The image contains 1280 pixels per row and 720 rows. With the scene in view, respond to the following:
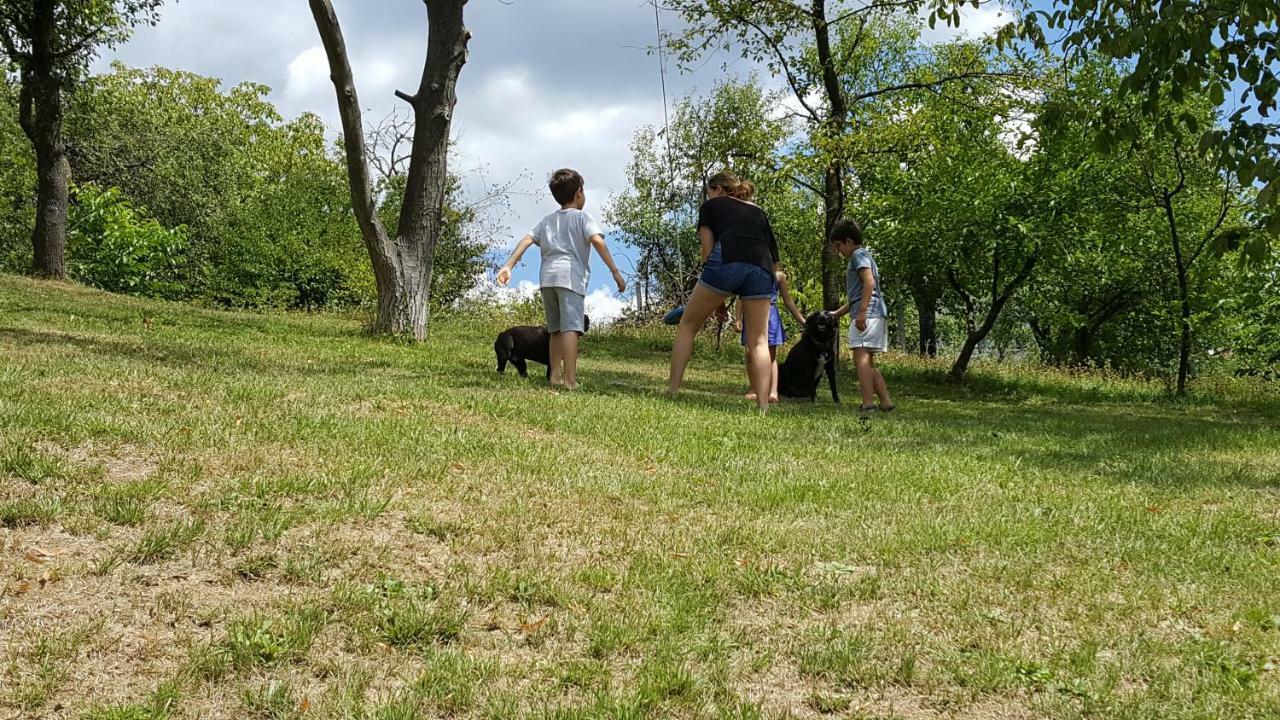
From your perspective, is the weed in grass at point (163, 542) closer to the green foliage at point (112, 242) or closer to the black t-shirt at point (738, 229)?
the black t-shirt at point (738, 229)

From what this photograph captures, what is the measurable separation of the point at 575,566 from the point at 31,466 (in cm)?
261

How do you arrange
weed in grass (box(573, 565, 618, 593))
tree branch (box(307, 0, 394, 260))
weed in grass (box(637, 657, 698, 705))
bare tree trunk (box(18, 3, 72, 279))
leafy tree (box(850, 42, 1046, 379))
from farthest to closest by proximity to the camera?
bare tree trunk (box(18, 3, 72, 279)), leafy tree (box(850, 42, 1046, 379)), tree branch (box(307, 0, 394, 260)), weed in grass (box(573, 565, 618, 593)), weed in grass (box(637, 657, 698, 705))

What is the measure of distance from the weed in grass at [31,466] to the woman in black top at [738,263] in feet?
17.3

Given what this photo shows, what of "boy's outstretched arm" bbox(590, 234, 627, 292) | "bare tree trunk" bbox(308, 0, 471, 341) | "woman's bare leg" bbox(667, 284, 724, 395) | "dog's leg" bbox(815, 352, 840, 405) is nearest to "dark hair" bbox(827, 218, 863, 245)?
"woman's bare leg" bbox(667, 284, 724, 395)

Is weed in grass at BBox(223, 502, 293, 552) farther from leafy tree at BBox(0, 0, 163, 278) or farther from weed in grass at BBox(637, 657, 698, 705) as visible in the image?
leafy tree at BBox(0, 0, 163, 278)

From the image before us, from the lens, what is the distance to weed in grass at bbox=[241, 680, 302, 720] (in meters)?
2.58

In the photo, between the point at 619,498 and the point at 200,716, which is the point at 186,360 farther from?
the point at 200,716

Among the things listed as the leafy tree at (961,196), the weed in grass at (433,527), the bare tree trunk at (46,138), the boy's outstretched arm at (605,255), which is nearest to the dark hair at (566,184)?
the boy's outstretched arm at (605,255)

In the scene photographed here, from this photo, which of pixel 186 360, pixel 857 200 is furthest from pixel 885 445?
pixel 857 200

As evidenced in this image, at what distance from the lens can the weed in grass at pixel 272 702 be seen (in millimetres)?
2584

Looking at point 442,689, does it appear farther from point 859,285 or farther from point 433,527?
point 859,285

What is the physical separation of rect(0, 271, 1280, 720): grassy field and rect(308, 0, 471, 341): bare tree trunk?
20.7 feet

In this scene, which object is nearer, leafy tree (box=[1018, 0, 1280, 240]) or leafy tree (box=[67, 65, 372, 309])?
leafy tree (box=[1018, 0, 1280, 240])

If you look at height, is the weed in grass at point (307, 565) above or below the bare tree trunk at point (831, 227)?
below
